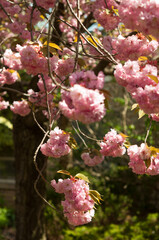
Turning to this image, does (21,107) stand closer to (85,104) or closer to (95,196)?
(95,196)

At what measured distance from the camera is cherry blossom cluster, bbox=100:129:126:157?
223 cm

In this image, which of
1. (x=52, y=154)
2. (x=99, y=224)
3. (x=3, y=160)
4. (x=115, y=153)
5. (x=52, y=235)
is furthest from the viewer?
(x=3, y=160)

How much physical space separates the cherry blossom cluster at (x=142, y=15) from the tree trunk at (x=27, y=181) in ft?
8.50

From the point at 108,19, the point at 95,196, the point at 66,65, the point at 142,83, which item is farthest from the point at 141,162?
the point at 108,19

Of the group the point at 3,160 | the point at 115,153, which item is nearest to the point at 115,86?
the point at 3,160

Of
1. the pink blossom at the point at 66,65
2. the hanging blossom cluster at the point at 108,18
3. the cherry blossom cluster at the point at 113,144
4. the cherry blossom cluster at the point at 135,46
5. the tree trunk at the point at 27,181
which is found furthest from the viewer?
the tree trunk at the point at 27,181

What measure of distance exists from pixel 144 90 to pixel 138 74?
0.35 ft

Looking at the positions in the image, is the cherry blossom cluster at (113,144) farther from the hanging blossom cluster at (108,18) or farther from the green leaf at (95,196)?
the hanging blossom cluster at (108,18)

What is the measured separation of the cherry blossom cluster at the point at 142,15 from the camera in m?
1.33

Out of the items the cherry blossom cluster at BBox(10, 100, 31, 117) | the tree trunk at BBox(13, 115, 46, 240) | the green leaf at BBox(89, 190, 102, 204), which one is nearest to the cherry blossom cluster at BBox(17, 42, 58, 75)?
the green leaf at BBox(89, 190, 102, 204)

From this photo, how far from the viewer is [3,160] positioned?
11.1 meters

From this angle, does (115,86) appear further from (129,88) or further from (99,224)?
(129,88)

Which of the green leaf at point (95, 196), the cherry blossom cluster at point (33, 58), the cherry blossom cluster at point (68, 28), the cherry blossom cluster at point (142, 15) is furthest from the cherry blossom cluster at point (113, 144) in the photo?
the cherry blossom cluster at point (68, 28)

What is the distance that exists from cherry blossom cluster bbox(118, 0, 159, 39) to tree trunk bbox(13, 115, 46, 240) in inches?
102
